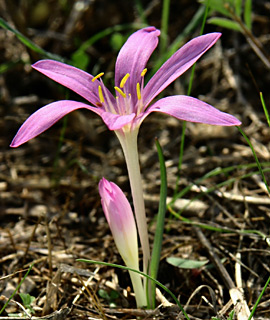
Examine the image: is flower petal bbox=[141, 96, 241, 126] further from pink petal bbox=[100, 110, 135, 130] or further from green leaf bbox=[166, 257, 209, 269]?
green leaf bbox=[166, 257, 209, 269]

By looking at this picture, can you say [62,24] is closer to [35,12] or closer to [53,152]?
[35,12]

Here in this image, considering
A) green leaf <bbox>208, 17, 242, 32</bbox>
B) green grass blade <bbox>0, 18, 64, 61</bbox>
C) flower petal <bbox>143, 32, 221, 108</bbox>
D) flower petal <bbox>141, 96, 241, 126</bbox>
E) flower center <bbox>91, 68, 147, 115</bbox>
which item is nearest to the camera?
flower petal <bbox>141, 96, 241, 126</bbox>

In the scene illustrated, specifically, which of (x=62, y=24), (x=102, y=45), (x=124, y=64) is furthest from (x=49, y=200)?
(x=62, y=24)

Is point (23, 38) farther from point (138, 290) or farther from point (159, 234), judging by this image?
point (138, 290)

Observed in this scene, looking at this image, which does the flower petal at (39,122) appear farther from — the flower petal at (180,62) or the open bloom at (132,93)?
the flower petal at (180,62)

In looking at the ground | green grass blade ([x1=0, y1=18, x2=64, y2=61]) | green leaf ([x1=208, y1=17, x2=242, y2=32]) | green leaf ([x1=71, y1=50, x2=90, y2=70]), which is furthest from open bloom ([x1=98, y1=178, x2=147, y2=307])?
green leaf ([x1=71, y1=50, x2=90, y2=70])
